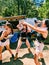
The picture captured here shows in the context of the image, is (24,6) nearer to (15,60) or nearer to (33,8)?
(33,8)

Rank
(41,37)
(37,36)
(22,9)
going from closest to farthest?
(41,37), (37,36), (22,9)

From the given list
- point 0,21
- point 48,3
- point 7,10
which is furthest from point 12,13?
point 0,21

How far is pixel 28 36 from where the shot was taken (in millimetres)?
8680

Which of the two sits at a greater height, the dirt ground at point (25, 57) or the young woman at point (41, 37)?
the young woman at point (41, 37)

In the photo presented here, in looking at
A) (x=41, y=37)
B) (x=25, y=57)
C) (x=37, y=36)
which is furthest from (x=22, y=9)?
(x=41, y=37)

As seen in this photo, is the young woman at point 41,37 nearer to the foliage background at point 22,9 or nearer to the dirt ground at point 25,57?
the dirt ground at point 25,57

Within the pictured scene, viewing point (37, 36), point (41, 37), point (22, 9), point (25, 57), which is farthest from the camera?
point (22, 9)

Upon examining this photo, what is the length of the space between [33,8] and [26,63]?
2309 centimetres

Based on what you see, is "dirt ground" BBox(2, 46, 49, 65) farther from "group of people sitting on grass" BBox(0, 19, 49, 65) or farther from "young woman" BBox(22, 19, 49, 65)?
"young woman" BBox(22, 19, 49, 65)

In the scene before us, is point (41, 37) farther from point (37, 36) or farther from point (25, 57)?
point (25, 57)

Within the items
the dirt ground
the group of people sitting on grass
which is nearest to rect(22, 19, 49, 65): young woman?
the group of people sitting on grass

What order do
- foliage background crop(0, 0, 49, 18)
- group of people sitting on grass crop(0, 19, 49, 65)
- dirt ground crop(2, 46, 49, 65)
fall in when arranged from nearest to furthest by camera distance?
1. group of people sitting on grass crop(0, 19, 49, 65)
2. dirt ground crop(2, 46, 49, 65)
3. foliage background crop(0, 0, 49, 18)

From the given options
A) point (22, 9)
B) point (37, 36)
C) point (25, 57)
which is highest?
point (37, 36)

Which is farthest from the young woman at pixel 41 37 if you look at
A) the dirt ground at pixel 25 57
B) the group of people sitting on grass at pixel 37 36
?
the dirt ground at pixel 25 57
